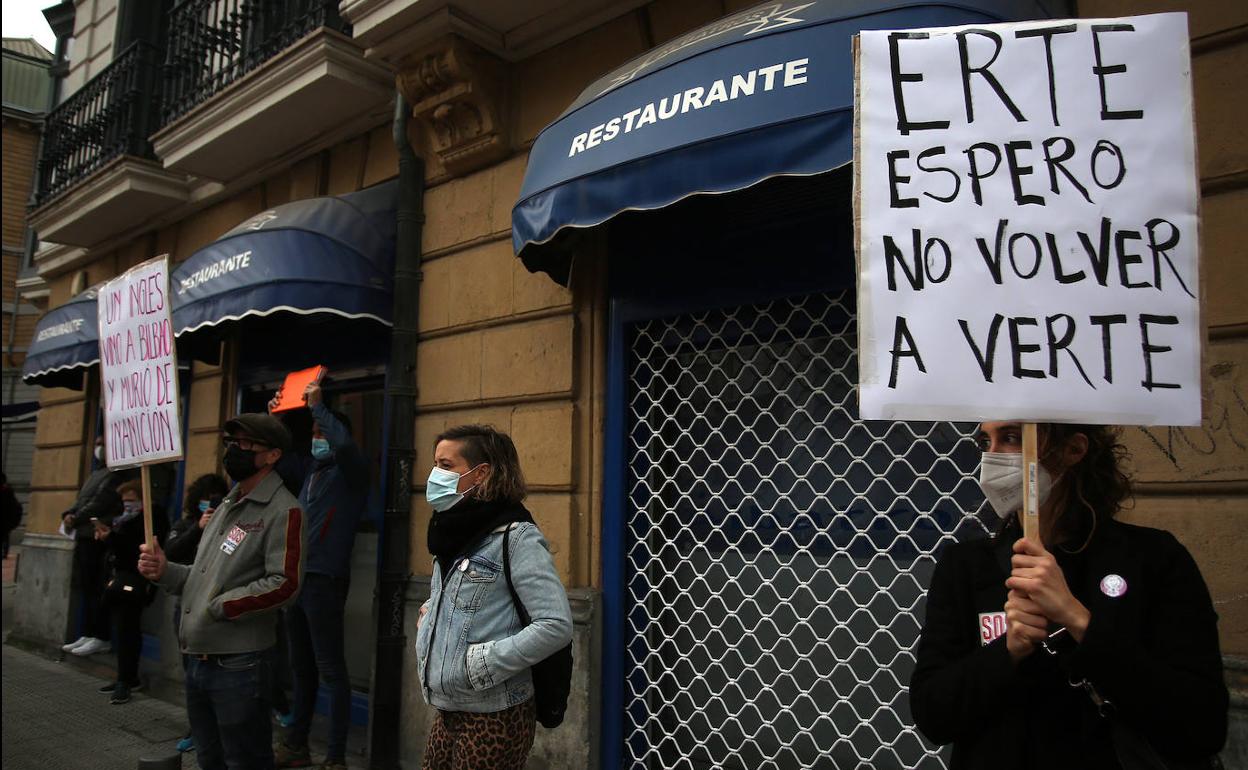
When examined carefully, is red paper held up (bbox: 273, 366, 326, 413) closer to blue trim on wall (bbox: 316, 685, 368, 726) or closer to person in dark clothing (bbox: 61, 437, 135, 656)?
blue trim on wall (bbox: 316, 685, 368, 726)

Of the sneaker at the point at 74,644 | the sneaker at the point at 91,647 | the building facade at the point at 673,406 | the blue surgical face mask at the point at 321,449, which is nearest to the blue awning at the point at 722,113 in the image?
the building facade at the point at 673,406

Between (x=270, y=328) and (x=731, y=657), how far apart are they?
17.9 ft

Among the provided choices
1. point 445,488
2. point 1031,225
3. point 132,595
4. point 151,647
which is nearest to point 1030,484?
point 1031,225

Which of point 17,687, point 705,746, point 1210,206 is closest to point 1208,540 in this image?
point 1210,206

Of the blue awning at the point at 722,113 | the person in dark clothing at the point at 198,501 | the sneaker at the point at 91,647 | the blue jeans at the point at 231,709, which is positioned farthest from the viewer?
the sneaker at the point at 91,647

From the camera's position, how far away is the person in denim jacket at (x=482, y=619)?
2.81m

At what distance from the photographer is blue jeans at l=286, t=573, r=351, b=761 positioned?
17.6ft

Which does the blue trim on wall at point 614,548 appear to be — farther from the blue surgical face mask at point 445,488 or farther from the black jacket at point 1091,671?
the black jacket at point 1091,671

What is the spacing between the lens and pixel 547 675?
292 centimetres

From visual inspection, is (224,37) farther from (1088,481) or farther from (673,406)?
(1088,481)

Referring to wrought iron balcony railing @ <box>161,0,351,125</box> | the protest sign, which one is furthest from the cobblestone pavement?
wrought iron balcony railing @ <box>161,0,351,125</box>

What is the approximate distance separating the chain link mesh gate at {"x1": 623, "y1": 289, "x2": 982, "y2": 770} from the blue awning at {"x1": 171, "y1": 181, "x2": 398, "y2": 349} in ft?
7.22

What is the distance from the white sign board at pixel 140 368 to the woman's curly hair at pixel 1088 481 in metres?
3.70

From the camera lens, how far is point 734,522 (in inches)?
182
